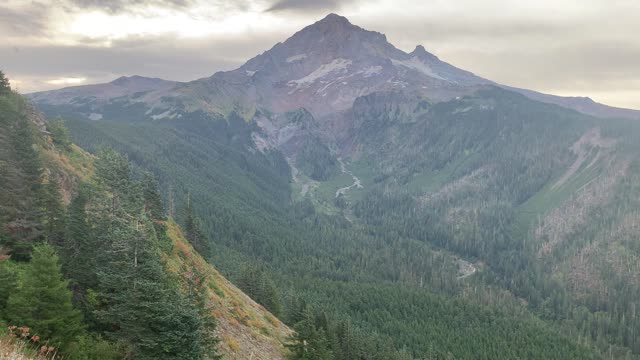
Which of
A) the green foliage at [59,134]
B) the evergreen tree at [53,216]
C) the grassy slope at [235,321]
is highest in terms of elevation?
the green foliage at [59,134]

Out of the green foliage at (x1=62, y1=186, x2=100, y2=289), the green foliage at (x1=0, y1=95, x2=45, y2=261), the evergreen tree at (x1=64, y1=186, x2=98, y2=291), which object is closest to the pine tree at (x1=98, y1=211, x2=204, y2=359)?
the evergreen tree at (x1=64, y1=186, x2=98, y2=291)

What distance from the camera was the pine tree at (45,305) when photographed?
88.2 ft

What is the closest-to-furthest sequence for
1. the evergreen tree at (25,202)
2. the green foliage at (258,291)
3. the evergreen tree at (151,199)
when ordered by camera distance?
the evergreen tree at (25,202)
the evergreen tree at (151,199)
the green foliage at (258,291)

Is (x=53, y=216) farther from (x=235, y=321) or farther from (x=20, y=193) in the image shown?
(x=235, y=321)

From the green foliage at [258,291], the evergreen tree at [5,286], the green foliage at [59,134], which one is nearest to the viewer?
the evergreen tree at [5,286]

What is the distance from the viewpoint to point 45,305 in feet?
90.7

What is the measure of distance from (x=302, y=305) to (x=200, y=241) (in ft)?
83.1

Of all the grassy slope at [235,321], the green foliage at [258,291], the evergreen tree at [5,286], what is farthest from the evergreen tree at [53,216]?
the green foliage at [258,291]

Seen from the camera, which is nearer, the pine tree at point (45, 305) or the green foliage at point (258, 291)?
the pine tree at point (45, 305)

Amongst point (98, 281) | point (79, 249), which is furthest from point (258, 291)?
point (98, 281)

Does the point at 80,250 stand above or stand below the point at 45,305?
above

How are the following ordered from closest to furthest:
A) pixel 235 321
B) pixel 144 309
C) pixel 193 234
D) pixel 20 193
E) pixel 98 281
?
pixel 144 309, pixel 98 281, pixel 20 193, pixel 235 321, pixel 193 234

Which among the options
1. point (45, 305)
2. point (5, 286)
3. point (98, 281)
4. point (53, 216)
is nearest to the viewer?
point (45, 305)

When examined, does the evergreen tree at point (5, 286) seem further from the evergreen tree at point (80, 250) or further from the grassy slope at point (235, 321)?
the grassy slope at point (235, 321)
